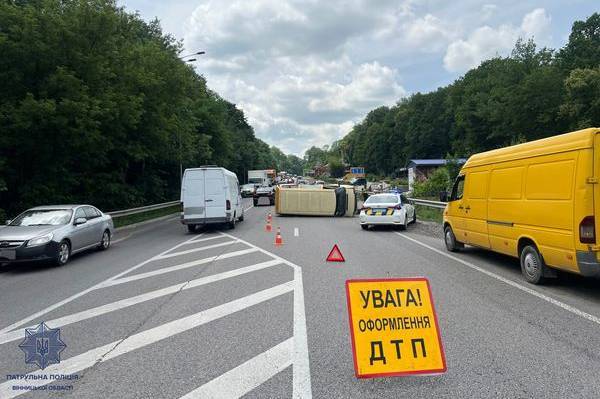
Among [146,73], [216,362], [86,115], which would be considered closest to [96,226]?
[86,115]

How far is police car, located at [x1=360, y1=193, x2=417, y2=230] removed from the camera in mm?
18234

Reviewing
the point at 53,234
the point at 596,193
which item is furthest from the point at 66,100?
the point at 596,193

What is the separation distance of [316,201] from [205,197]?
384 inches

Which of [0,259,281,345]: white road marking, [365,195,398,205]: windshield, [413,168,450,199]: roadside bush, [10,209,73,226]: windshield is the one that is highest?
[413,168,450,199]: roadside bush

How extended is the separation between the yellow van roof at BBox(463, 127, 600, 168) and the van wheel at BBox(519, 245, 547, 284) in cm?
174

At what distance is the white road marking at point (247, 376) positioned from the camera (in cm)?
393

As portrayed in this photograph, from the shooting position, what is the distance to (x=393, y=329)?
4.26 meters

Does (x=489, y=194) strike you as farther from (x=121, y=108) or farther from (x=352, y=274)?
(x=121, y=108)

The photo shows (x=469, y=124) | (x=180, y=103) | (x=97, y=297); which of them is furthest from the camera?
(x=469, y=124)

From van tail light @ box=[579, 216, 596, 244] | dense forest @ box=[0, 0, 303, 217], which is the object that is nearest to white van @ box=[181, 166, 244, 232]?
dense forest @ box=[0, 0, 303, 217]

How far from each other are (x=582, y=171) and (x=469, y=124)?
6342 cm

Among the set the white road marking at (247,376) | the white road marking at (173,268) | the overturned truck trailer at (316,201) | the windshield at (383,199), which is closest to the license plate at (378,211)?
the windshield at (383,199)

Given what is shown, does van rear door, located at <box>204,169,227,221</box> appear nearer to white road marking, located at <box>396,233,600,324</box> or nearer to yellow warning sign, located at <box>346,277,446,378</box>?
white road marking, located at <box>396,233,600,324</box>

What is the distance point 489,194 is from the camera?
9820 millimetres
